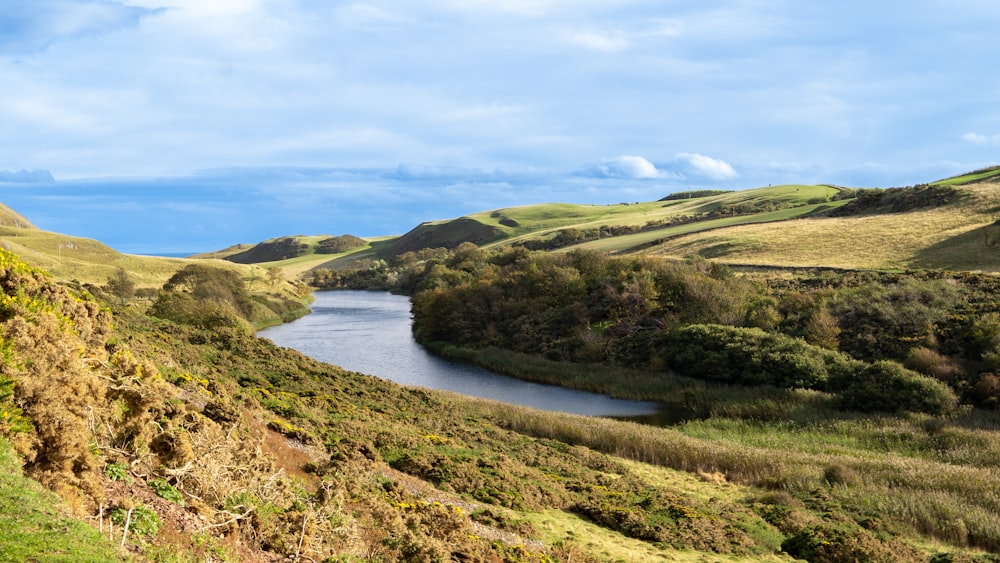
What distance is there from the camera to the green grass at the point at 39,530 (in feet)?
20.5

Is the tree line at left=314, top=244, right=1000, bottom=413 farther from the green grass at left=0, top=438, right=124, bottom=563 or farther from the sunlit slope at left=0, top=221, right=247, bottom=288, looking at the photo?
the sunlit slope at left=0, top=221, right=247, bottom=288

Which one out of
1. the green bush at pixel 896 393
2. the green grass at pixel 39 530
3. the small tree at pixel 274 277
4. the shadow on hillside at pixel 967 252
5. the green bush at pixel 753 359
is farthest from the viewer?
the small tree at pixel 274 277

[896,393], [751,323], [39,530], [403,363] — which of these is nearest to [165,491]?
[39,530]

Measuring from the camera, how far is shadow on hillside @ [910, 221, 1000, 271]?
201 feet

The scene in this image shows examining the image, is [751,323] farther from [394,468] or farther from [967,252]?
[394,468]

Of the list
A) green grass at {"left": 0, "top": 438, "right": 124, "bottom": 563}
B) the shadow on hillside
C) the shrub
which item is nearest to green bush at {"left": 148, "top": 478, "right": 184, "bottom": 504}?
green grass at {"left": 0, "top": 438, "right": 124, "bottom": 563}

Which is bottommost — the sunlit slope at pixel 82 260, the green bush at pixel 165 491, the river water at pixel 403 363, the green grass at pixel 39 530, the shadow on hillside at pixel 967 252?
the river water at pixel 403 363

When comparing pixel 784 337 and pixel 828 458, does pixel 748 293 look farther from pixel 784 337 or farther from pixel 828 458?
pixel 828 458

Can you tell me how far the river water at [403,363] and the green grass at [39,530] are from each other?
1377 inches

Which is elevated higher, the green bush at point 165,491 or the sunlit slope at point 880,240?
the sunlit slope at point 880,240

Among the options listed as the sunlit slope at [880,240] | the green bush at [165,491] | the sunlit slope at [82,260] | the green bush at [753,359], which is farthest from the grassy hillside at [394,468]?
the sunlit slope at [82,260]

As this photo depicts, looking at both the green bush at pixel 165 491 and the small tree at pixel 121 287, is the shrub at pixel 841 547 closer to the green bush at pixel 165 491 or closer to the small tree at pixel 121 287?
the green bush at pixel 165 491

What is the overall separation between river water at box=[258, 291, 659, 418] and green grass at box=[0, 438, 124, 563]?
35.0 m

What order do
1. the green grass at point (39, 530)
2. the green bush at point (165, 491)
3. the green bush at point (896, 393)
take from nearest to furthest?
the green grass at point (39, 530), the green bush at point (165, 491), the green bush at point (896, 393)
